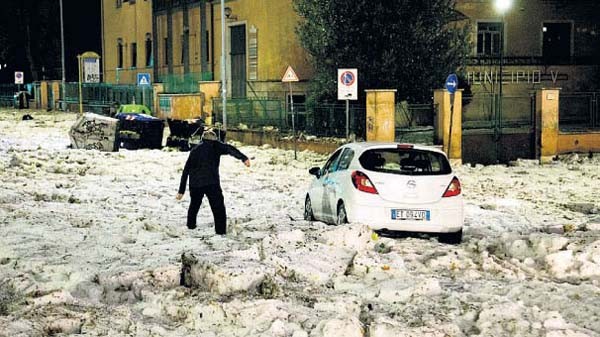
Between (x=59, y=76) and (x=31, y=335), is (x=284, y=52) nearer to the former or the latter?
(x=31, y=335)

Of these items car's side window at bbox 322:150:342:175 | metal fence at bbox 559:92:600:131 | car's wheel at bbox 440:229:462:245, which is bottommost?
car's wheel at bbox 440:229:462:245

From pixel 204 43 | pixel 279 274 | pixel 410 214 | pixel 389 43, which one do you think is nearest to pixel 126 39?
pixel 204 43

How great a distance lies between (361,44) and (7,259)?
1883cm

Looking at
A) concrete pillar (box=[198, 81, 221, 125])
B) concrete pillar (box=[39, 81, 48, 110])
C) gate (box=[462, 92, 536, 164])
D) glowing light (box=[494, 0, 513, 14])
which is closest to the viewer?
gate (box=[462, 92, 536, 164])

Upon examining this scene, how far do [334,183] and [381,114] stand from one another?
1135cm

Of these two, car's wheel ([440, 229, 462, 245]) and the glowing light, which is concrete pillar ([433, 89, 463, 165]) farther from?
car's wheel ([440, 229, 462, 245])

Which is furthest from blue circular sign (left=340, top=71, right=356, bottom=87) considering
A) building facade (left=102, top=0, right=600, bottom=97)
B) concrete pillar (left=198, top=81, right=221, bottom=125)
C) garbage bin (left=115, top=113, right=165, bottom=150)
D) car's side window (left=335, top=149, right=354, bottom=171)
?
concrete pillar (left=198, top=81, right=221, bottom=125)

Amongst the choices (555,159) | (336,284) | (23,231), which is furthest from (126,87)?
(336,284)

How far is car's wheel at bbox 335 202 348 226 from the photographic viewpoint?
12680mm

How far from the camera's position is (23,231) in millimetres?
12289

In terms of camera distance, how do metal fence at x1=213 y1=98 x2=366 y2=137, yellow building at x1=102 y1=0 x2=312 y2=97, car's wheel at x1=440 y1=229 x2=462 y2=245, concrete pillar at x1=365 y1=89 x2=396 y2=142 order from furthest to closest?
yellow building at x1=102 y1=0 x2=312 y2=97 → metal fence at x1=213 y1=98 x2=366 y2=137 → concrete pillar at x1=365 y1=89 x2=396 y2=142 → car's wheel at x1=440 y1=229 x2=462 y2=245

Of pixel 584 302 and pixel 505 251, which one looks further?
pixel 505 251

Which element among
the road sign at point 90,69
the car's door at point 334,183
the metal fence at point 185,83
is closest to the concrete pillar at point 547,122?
the car's door at point 334,183

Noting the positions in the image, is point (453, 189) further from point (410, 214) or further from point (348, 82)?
point (348, 82)
